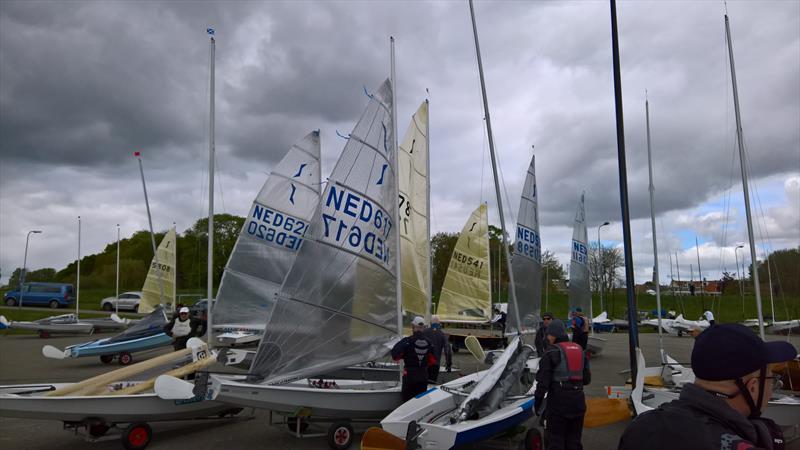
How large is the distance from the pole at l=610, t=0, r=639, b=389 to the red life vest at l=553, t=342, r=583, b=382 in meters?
1.14

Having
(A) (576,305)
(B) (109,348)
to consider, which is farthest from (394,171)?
(A) (576,305)

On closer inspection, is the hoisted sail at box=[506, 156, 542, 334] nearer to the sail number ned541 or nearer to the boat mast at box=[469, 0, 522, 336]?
the boat mast at box=[469, 0, 522, 336]

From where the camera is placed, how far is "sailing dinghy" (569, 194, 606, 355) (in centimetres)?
1894

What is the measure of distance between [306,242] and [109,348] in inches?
380

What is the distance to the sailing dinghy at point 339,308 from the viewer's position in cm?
681

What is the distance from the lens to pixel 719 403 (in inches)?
64.7

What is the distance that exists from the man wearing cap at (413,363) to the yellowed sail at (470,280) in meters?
11.6

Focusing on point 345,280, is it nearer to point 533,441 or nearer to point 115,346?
point 533,441

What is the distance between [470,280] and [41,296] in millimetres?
30165

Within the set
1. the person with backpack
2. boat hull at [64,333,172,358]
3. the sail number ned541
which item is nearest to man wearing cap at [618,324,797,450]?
the sail number ned541

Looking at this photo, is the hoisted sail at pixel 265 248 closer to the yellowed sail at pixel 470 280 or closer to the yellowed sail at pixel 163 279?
the yellowed sail at pixel 470 280

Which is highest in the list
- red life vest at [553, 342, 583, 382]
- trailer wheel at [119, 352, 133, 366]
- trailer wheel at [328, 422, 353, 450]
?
red life vest at [553, 342, 583, 382]

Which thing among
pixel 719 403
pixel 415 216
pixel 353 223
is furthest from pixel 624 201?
pixel 415 216

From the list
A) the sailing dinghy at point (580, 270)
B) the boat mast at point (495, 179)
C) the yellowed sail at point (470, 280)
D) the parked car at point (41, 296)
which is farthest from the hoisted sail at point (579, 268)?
the parked car at point (41, 296)
